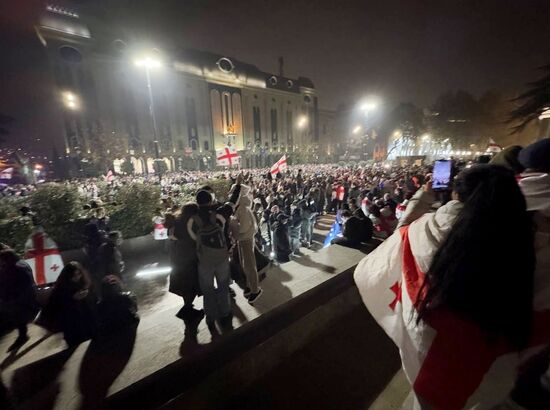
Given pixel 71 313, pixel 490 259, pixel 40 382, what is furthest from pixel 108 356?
pixel 490 259

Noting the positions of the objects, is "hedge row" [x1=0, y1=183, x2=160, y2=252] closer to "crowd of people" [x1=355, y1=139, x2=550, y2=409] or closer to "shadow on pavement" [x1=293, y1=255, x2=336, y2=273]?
"shadow on pavement" [x1=293, y1=255, x2=336, y2=273]

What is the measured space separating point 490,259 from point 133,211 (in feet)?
29.5

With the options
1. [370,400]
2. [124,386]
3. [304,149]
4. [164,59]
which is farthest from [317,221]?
[304,149]

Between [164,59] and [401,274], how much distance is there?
6192cm

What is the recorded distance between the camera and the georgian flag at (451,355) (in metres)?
1.41

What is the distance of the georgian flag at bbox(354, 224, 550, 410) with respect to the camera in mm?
1406

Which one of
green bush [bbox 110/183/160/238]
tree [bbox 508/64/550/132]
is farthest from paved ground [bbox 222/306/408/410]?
tree [bbox 508/64/550/132]

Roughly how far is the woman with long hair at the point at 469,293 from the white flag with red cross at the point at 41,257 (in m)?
6.30

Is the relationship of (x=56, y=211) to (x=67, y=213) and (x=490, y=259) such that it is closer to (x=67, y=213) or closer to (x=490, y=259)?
(x=67, y=213)

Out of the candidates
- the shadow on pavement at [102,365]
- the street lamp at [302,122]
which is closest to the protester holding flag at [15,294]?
the shadow on pavement at [102,365]

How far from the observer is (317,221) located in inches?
440

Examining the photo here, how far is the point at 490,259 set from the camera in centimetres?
124

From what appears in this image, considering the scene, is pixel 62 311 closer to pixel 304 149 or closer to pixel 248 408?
pixel 248 408

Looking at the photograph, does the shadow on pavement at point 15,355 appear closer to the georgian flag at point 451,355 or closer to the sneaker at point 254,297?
the sneaker at point 254,297
